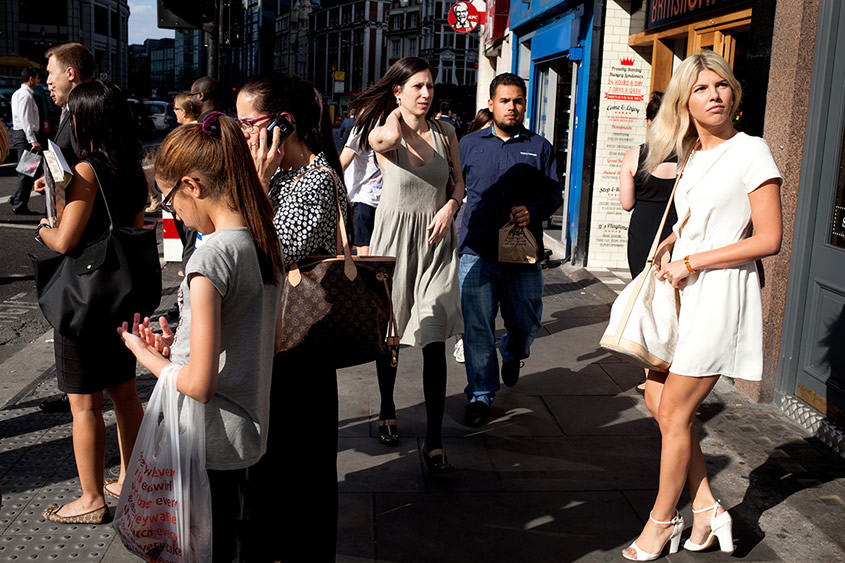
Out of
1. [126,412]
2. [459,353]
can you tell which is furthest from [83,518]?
[459,353]

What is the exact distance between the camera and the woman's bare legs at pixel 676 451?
3.18 m

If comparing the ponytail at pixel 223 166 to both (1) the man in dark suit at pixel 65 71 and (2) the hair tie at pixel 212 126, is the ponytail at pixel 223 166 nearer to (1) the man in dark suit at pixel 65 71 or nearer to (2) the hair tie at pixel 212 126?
(2) the hair tie at pixel 212 126

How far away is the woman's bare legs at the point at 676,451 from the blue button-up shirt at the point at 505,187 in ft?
5.77

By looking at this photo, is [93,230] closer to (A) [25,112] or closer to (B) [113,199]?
(B) [113,199]

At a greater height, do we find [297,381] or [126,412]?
[297,381]

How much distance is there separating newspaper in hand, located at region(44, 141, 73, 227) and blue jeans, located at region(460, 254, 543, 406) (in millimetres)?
2366

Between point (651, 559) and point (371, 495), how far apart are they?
1272 mm

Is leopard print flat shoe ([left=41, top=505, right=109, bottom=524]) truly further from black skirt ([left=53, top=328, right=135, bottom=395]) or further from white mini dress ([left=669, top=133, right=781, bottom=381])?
white mini dress ([left=669, top=133, right=781, bottom=381])

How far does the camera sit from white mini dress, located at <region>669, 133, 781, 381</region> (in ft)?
10.1

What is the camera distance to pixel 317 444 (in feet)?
9.43

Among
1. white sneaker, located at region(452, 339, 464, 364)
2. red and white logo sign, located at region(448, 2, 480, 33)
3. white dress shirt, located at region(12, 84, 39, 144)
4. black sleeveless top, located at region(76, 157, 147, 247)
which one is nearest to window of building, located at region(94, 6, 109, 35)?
red and white logo sign, located at region(448, 2, 480, 33)

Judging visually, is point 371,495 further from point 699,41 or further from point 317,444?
point 699,41

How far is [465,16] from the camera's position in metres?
18.1

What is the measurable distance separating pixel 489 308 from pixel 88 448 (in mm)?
2372
